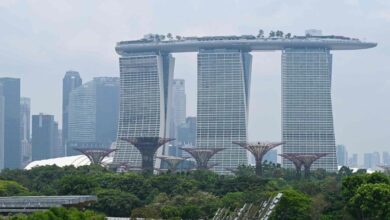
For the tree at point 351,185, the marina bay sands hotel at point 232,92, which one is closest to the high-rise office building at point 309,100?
the marina bay sands hotel at point 232,92

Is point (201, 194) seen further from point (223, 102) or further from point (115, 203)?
point (223, 102)

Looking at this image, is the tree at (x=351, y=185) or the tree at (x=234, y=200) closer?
the tree at (x=351, y=185)

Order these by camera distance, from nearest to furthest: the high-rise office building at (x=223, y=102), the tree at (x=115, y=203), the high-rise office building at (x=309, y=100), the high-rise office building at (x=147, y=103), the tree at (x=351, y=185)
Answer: the tree at (x=351, y=185), the tree at (x=115, y=203), the high-rise office building at (x=223, y=102), the high-rise office building at (x=309, y=100), the high-rise office building at (x=147, y=103)

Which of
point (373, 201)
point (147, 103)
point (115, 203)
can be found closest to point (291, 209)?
point (373, 201)

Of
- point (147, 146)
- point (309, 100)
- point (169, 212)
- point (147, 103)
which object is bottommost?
point (169, 212)

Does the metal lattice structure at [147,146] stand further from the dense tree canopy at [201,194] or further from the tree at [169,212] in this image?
the tree at [169,212]

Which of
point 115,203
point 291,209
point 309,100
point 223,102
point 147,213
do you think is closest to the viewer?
point 147,213

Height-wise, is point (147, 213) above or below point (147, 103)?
below
